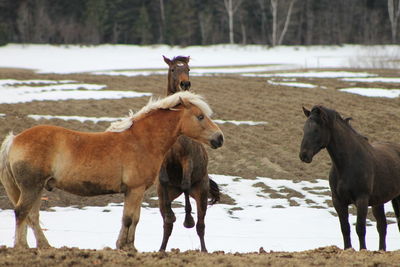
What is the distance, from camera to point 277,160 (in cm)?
1550

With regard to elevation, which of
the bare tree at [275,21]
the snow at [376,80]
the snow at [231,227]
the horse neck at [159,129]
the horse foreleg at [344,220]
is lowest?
the snow at [231,227]

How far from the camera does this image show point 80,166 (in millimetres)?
6719

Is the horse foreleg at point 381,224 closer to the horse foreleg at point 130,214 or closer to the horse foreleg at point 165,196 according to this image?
the horse foreleg at point 165,196

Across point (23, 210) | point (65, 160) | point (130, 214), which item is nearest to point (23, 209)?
point (23, 210)

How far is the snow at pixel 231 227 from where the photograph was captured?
975cm

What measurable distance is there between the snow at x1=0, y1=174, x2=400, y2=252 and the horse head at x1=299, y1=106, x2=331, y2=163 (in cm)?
191

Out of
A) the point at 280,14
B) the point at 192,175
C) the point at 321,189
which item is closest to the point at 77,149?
the point at 192,175

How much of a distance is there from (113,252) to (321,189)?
779 centimetres

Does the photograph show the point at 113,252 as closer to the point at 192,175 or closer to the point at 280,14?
the point at 192,175

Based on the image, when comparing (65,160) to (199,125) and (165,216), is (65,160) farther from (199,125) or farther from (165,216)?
(165,216)

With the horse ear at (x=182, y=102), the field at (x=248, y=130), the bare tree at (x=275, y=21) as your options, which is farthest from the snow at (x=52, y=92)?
the bare tree at (x=275, y=21)

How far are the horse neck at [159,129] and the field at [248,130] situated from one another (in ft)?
3.65

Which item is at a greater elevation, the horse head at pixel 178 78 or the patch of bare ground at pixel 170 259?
the horse head at pixel 178 78

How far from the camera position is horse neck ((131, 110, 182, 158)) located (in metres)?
7.07
